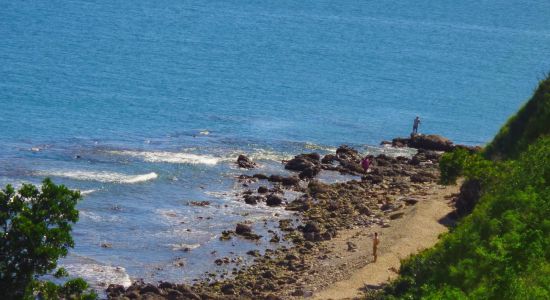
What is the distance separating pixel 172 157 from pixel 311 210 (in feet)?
54.4

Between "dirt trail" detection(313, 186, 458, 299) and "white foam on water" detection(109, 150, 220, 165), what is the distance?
19.4 meters

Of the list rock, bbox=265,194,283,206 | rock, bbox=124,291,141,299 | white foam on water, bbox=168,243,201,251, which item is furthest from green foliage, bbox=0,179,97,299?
rock, bbox=265,194,283,206

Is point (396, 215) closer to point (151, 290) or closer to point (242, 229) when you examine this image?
point (242, 229)

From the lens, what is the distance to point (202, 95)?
99.8 m

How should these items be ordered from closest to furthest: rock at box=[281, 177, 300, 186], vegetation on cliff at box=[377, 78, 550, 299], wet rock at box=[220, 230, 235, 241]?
vegetation on cliff at box=[377, 78, 550, 299] < wet rock at box=[220, 230, 235, 241] < rock at box=[281, 177, 300, 186]

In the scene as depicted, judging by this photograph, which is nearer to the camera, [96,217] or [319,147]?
[96,217]

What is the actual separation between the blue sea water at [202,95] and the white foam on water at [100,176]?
0.45 ft

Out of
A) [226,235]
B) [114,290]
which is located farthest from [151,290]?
[226,235]

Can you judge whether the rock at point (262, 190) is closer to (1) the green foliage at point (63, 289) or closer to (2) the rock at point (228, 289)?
(2) the rock at point (228, 289)

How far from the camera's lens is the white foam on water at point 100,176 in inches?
2613

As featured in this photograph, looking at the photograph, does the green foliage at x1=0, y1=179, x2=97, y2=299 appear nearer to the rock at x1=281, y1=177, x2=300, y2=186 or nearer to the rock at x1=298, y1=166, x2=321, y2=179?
the rock at x1=281, y1=177, x2=300, y2=186

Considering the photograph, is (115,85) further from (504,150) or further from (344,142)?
(504,150)

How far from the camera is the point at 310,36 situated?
144875mm

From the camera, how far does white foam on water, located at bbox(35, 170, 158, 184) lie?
6638 centimetres
